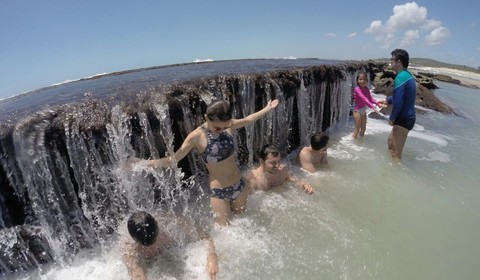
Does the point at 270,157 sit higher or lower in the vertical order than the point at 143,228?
higher

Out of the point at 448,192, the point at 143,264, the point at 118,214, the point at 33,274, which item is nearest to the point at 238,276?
the point at 143,264

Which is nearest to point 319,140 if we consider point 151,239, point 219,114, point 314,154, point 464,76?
point 314,154

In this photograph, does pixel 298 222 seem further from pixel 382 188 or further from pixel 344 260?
pixel 382 188

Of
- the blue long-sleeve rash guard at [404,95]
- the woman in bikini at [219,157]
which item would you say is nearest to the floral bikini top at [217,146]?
the woman in bikini at [219,157]

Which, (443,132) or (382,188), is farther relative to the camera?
(443,132)

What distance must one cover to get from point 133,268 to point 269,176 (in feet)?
8.76

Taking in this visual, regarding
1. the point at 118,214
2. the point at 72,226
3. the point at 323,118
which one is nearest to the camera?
the point at 72,226

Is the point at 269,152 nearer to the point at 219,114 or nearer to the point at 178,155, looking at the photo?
the point at 219,114

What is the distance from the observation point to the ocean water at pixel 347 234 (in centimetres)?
370

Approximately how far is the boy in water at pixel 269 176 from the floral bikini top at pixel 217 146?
42.6 inches

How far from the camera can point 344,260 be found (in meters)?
3.79

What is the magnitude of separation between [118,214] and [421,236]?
14.2 feet

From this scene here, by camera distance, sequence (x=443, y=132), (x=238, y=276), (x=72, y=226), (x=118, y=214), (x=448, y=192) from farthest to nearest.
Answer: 1. (x=443, y=132)
2. (x=448, y=192)
3. (x=118, y=214)
4. (x=72, y=226)
5. (x=238, y=276)

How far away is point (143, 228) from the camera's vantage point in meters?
3.53
